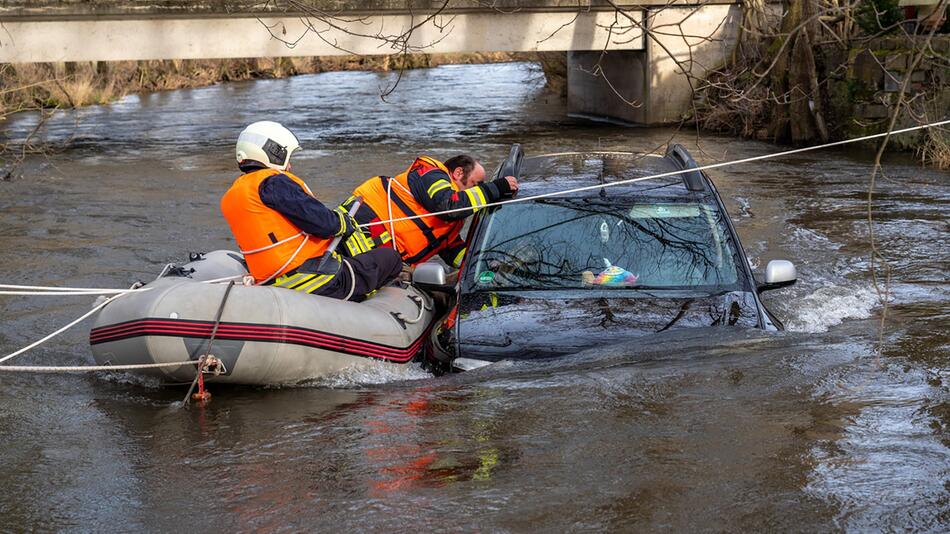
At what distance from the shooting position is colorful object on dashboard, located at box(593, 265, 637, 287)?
23.3 feet

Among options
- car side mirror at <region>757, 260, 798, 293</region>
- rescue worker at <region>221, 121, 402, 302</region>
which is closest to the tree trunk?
car side mirror at <region>757, 260, 798, 293</region>

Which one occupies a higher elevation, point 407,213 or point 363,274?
point 407,213

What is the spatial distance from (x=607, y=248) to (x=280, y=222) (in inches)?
79.2

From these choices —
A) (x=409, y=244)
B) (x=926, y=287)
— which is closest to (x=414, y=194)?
(x=409, y=244)

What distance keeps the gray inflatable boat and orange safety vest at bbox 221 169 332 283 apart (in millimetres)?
408

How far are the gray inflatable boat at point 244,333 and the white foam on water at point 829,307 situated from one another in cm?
321

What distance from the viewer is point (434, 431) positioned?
6.08 metres

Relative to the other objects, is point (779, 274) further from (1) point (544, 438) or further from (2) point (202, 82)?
(2) point (202, 82)

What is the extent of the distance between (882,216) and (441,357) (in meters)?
9.11

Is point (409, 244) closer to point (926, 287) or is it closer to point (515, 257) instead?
point (515, 257)

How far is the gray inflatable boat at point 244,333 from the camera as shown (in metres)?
6.87

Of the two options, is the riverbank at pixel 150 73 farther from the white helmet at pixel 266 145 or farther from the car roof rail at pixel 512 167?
the white helmet at pixel 266 145

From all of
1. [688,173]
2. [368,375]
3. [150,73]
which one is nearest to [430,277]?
[368,375]

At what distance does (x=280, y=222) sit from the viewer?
7477mm
